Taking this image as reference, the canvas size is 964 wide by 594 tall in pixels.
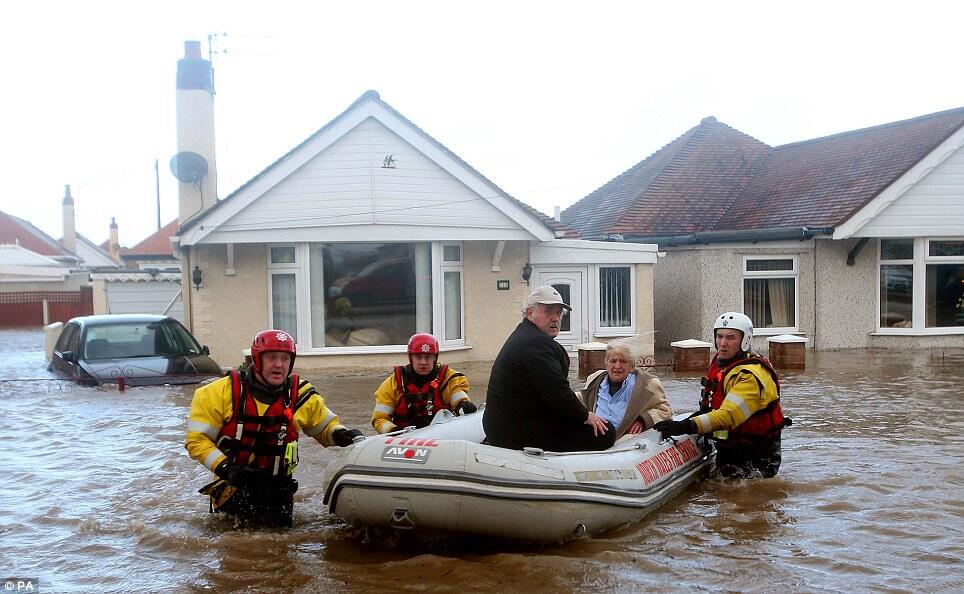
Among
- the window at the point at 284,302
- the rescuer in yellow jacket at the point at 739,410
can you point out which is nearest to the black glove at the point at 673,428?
the rescuer in yellow jacket at the point at 739,410

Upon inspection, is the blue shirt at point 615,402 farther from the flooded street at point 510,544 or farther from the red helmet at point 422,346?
the red helmet at point 422,346

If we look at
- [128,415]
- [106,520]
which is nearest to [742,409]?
[106,520]

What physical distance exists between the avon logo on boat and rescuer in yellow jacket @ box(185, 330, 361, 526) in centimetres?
66

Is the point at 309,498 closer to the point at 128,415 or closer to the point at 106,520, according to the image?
the point at 106,520

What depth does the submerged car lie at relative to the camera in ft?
41.2

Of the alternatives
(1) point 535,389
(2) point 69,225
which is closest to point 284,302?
(1) point 535,389

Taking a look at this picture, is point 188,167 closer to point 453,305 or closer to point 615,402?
Result: point 453,305

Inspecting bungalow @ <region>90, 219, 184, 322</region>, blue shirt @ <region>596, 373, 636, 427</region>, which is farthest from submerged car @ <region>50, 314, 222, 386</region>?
bungalow @ <region>90, 219, 184, 322</region>

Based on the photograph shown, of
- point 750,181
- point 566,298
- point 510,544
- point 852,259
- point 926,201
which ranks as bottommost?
point 510,544

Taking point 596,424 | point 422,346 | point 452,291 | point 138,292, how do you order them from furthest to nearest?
point 138,292 < point 452,291 < point 422,346 < point 596,424

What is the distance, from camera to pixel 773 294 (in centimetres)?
1859

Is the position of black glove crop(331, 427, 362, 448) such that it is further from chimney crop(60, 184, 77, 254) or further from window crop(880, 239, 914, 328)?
chimney crop(60, 184, 77, 254)

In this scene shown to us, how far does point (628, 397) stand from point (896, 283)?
42.8 feet

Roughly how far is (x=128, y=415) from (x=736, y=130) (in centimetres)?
1913
